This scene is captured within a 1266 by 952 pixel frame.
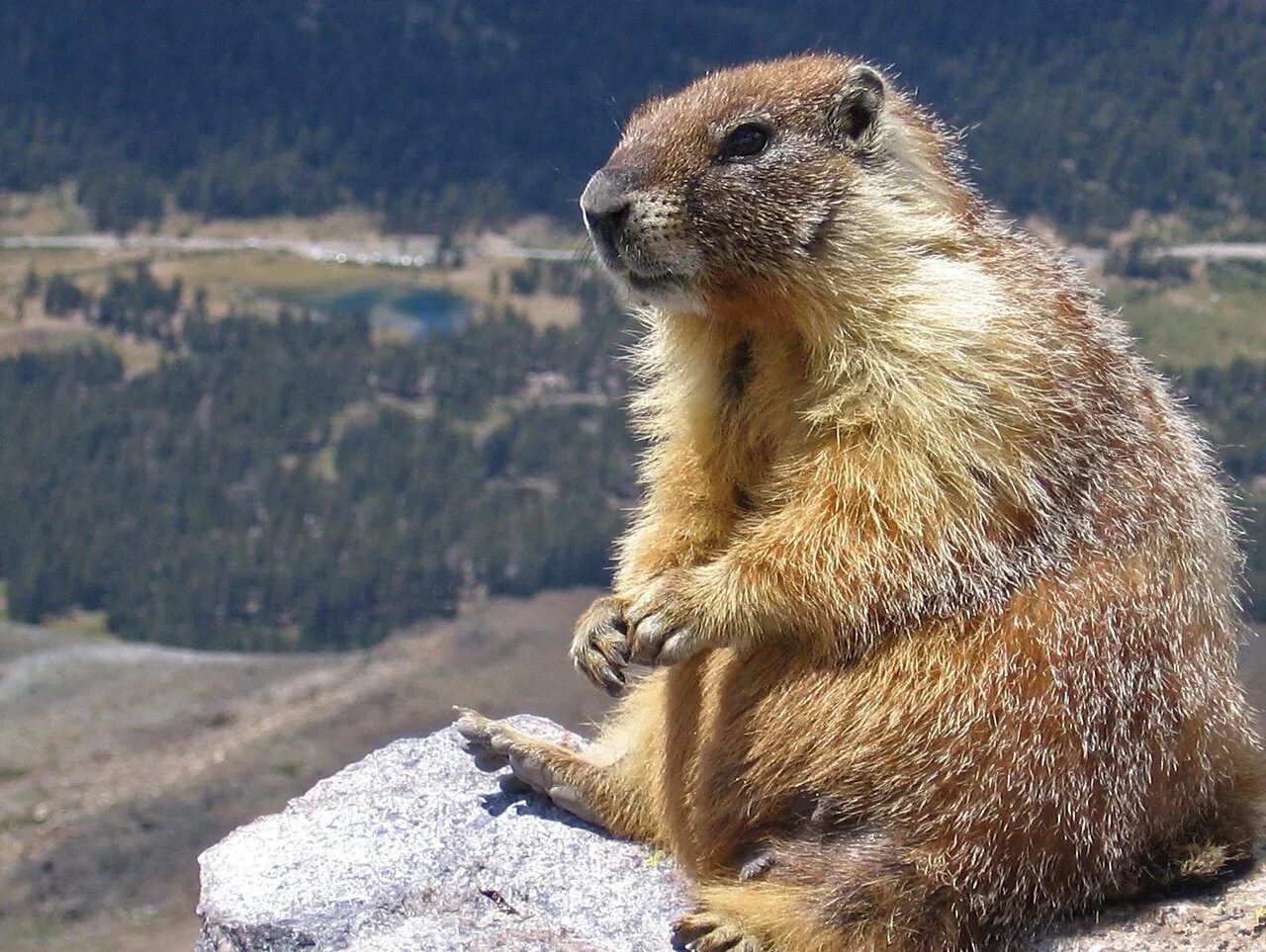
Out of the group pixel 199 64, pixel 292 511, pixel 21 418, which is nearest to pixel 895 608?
pixel 292 511

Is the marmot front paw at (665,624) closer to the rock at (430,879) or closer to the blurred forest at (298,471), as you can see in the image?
the rock at (430,879)

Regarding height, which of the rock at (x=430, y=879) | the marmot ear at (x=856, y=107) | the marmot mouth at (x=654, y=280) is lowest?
the rock at (x=430, y=879)

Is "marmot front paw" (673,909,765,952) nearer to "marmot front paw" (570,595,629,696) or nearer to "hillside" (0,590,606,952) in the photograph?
"marmot front paw" (570,595,629,696)

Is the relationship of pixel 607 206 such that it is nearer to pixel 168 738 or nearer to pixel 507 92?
pixel 168 738

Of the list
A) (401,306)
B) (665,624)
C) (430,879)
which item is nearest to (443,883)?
(430,879)

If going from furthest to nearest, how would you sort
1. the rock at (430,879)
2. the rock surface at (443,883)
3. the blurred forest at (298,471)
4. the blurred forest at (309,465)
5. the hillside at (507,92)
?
the hillside at (507,92), the blurred forest at (298,471), the blurred forest at (309,465), the rock at (430,879), the rock surface at (443,883)

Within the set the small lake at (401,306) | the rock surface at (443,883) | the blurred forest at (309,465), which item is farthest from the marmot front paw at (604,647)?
the small lake at (401,306)

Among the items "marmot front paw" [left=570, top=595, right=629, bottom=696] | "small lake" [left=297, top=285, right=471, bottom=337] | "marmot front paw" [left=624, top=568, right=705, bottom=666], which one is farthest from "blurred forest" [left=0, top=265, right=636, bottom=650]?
"marmot front paw" [left=624, top=568, right=705, bottom=666]
